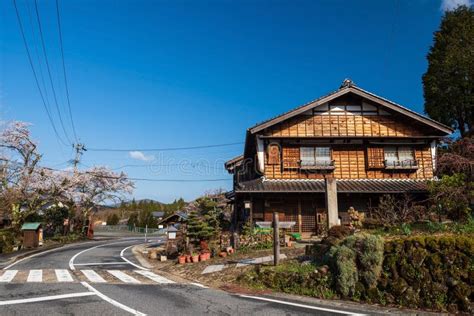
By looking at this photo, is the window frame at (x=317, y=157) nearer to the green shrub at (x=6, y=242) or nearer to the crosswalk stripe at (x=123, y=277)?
the crosswalk stripe at (x=123, y=277)

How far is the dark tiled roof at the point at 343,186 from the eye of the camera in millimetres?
18500

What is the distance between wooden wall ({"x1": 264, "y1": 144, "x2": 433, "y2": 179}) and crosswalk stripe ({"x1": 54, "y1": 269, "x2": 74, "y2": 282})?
37.9 ft

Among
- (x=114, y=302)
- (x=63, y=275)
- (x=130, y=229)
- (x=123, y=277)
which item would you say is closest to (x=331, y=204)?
(x=123, y=277)

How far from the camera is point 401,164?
817 inches

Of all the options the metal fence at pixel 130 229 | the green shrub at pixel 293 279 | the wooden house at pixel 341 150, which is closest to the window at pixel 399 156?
the wooden house at pixel 341 150

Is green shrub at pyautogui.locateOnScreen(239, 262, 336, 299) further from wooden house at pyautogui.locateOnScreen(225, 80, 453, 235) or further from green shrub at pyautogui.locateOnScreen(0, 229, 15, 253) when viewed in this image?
green shrub at pyautogui.locateOnScreen(0, 229, 15, 253)

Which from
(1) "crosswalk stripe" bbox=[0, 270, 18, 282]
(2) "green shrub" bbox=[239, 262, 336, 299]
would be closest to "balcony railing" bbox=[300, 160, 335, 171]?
(2) "green shrub" bbox=[239, 262, 336, 299]

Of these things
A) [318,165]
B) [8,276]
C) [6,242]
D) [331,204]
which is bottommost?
[8,276]

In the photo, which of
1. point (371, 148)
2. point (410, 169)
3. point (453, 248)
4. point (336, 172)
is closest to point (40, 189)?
point (336, 172)

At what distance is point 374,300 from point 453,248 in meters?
2.21

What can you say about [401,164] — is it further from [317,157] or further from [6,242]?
[6,242]

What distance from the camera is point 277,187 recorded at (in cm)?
1895

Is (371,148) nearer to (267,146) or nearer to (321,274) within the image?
(267,146)

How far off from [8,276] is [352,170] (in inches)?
695
